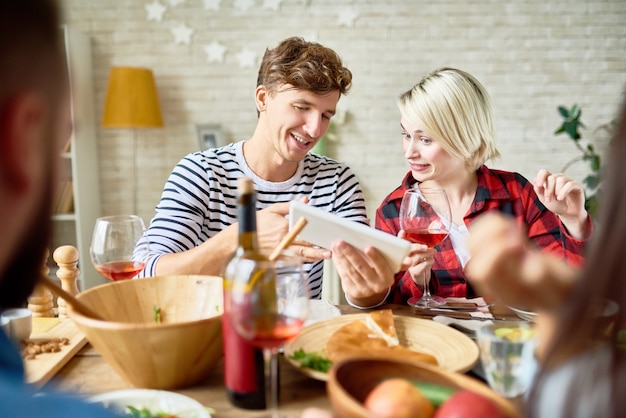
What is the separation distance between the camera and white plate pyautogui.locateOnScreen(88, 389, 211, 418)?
0.85 meters

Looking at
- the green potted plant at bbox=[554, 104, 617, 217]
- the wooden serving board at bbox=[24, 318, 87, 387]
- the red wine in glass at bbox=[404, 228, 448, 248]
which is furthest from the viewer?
the green potted plant at bbox=[554, 104, 617, 217]

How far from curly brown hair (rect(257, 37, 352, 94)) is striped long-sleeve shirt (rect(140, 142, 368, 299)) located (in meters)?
0.32

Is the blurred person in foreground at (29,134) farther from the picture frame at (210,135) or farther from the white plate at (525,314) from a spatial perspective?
the picture frame at (210,135)

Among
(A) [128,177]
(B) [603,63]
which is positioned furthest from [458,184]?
(A) [128,177]

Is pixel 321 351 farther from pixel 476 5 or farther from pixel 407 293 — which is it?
pixel 476 5

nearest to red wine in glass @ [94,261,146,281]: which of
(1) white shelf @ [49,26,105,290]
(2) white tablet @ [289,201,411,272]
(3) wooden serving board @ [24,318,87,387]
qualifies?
(3) wooden serving board @ [24,318,87,387]

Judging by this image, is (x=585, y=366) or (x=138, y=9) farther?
(x=138, y=9)

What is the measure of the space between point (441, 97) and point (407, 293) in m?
0.77

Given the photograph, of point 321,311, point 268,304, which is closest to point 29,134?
point 268,304

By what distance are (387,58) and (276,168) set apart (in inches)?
Answer: 84.5

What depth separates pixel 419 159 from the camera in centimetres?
208

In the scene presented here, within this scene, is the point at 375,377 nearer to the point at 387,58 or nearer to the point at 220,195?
the point at 220,195

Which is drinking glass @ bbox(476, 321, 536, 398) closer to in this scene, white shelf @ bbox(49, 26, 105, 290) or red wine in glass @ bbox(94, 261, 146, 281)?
red wine in glass @ bbox(94, 261, 146, 281)

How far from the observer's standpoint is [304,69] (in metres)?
1.82
